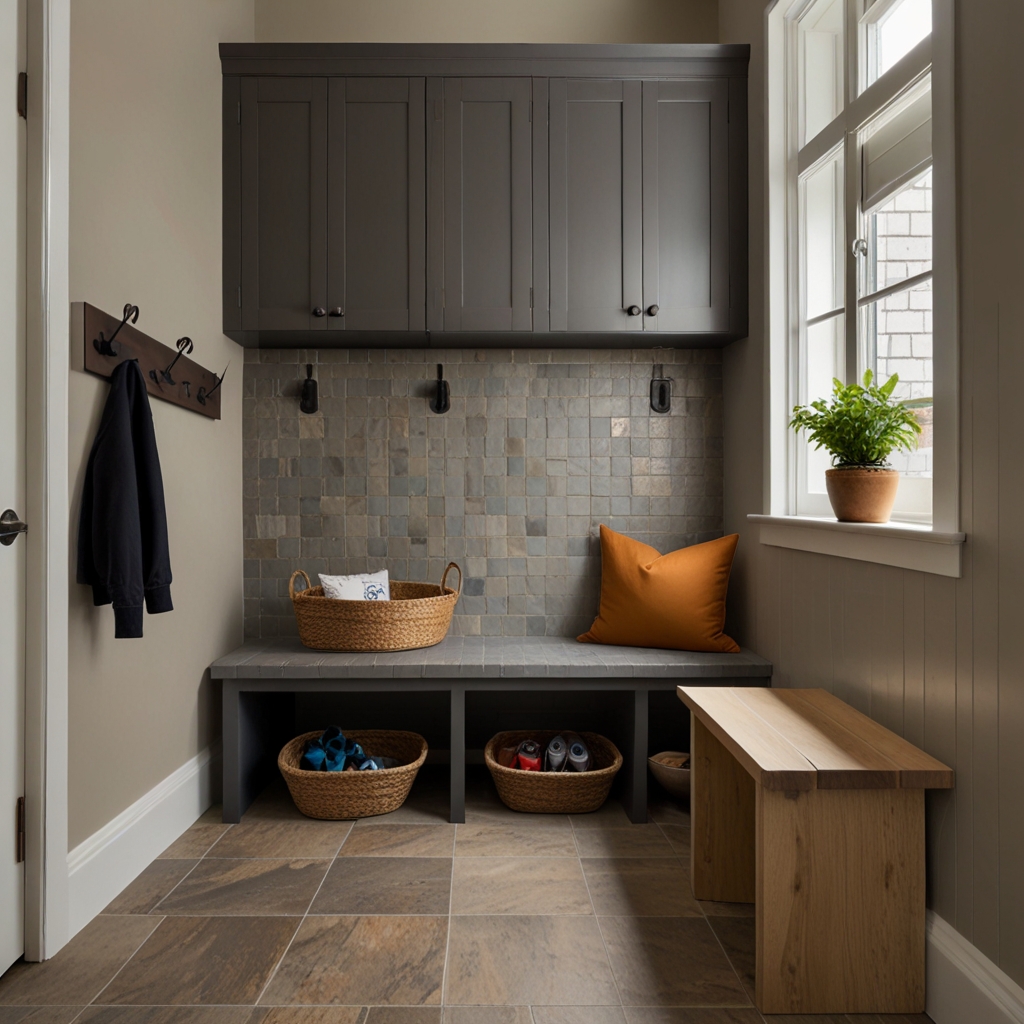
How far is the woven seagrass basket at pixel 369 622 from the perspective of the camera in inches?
99.4

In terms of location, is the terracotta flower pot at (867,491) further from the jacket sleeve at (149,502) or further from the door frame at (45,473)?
the door frame at (45,473)

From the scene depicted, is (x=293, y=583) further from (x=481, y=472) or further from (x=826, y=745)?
(x=826, y=745)

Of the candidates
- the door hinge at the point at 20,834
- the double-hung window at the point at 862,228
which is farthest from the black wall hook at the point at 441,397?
the door hinge at the point at 20,834

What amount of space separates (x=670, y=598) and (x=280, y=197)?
1.95 m

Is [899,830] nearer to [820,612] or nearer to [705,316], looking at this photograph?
[820,612]

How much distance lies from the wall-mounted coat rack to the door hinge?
0.98 meters

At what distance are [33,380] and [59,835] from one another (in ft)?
3.30

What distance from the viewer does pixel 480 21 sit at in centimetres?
303

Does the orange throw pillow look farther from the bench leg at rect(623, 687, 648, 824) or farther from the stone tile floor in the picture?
the stone tile floor

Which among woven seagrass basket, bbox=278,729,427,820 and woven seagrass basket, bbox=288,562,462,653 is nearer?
woven seagrass basket, bbox=278,729,427,820

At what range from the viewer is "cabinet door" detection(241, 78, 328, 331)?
263 cm

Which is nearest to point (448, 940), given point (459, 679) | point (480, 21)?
point (459, 679)

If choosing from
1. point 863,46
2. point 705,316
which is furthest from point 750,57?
point 705,316

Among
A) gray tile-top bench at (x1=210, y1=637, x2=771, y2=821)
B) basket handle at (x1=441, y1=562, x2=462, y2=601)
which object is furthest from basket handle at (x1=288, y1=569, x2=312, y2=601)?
basket handle at (x1=441, y1=562, x2=462, y2=601)
